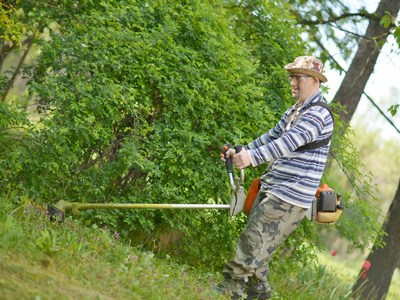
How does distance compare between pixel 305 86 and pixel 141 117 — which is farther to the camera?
pixel 141 117

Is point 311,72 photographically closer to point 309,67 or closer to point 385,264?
point 309,67

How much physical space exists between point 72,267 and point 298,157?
6.87ft

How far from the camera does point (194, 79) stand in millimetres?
4930

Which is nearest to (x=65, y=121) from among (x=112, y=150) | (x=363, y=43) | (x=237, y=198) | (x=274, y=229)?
(x=112, y=150)

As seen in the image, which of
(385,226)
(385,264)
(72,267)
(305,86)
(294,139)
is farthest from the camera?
(385,226)

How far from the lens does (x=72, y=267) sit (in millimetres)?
3166

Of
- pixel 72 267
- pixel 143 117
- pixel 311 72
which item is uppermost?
pixel 311 72

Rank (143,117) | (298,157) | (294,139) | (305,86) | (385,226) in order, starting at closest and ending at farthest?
(294,139) → (298,157) → (305,86) → (143,117) → (385,226)

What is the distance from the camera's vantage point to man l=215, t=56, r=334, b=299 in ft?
12.4

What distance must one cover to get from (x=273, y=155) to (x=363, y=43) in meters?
5.98

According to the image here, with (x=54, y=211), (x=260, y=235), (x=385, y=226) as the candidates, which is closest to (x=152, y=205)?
(x=54, y=211)

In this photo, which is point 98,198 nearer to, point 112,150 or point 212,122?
point 112,150

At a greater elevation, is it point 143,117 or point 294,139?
point 294,139

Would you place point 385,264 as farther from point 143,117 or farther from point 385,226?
point 143,117
